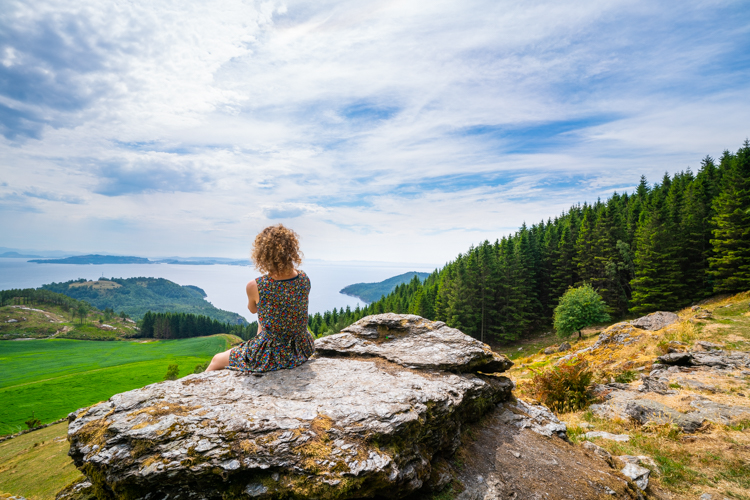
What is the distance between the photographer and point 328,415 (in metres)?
4.21

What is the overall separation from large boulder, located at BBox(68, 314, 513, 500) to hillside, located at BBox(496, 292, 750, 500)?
4.21 metres

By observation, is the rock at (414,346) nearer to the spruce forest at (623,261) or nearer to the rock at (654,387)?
the rock at (654,387)

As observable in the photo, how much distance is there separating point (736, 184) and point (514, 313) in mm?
29174

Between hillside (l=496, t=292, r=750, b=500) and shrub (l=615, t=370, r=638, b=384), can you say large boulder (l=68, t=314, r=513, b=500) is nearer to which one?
hillside (l=496, t=292, r=750, b=500)

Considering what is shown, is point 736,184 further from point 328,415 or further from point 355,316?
point 355,316

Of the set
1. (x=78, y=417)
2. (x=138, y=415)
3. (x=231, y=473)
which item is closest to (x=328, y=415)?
(x=231, y=473)

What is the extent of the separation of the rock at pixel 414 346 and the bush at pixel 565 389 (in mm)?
3789

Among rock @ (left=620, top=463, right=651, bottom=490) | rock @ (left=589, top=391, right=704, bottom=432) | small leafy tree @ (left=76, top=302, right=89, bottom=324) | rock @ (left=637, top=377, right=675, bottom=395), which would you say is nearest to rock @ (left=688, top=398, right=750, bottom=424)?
rock @ (left=589, top=391, right=704, bottom=432)

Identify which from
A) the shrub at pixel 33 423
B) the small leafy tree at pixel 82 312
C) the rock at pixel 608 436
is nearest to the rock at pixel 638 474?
the rock at pixel 608 436

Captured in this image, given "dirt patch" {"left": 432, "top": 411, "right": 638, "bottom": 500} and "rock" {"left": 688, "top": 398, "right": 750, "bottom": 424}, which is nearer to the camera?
"dirt patch" {"left": 432, "top": 411, "right": 638, "bottom": 500}

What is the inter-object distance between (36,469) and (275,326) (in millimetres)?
27054

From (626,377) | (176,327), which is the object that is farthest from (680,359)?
(176,327)

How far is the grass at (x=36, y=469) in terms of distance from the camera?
14.6 metres

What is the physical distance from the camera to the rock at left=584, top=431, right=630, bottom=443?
7130 mm
